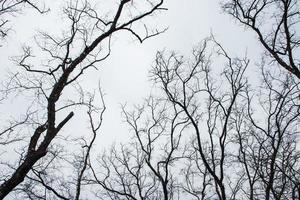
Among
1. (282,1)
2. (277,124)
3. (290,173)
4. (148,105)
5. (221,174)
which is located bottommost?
(221,174)

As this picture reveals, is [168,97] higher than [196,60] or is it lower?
lower

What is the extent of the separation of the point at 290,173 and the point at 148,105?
776 centimetres

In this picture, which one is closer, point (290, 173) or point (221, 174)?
point (221, 174)

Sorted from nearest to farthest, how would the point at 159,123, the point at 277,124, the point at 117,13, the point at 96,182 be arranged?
the point at 117,13 → the point at 277,124 → the point at 96,182 → the point at 159,123

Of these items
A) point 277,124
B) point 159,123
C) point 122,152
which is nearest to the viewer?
point 277,124

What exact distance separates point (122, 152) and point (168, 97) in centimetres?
619

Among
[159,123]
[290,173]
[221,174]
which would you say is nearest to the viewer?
[221,174]

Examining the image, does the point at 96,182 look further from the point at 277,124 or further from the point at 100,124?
the point at 277,124

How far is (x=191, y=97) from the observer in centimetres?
1622

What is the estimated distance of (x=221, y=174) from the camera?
13492 millimetres

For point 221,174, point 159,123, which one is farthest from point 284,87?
point 159,123

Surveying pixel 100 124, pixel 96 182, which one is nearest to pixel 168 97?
pixel 100 124

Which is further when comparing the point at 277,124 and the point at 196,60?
the point at 196,60

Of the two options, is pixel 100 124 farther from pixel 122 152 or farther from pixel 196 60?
pixel 196 60
